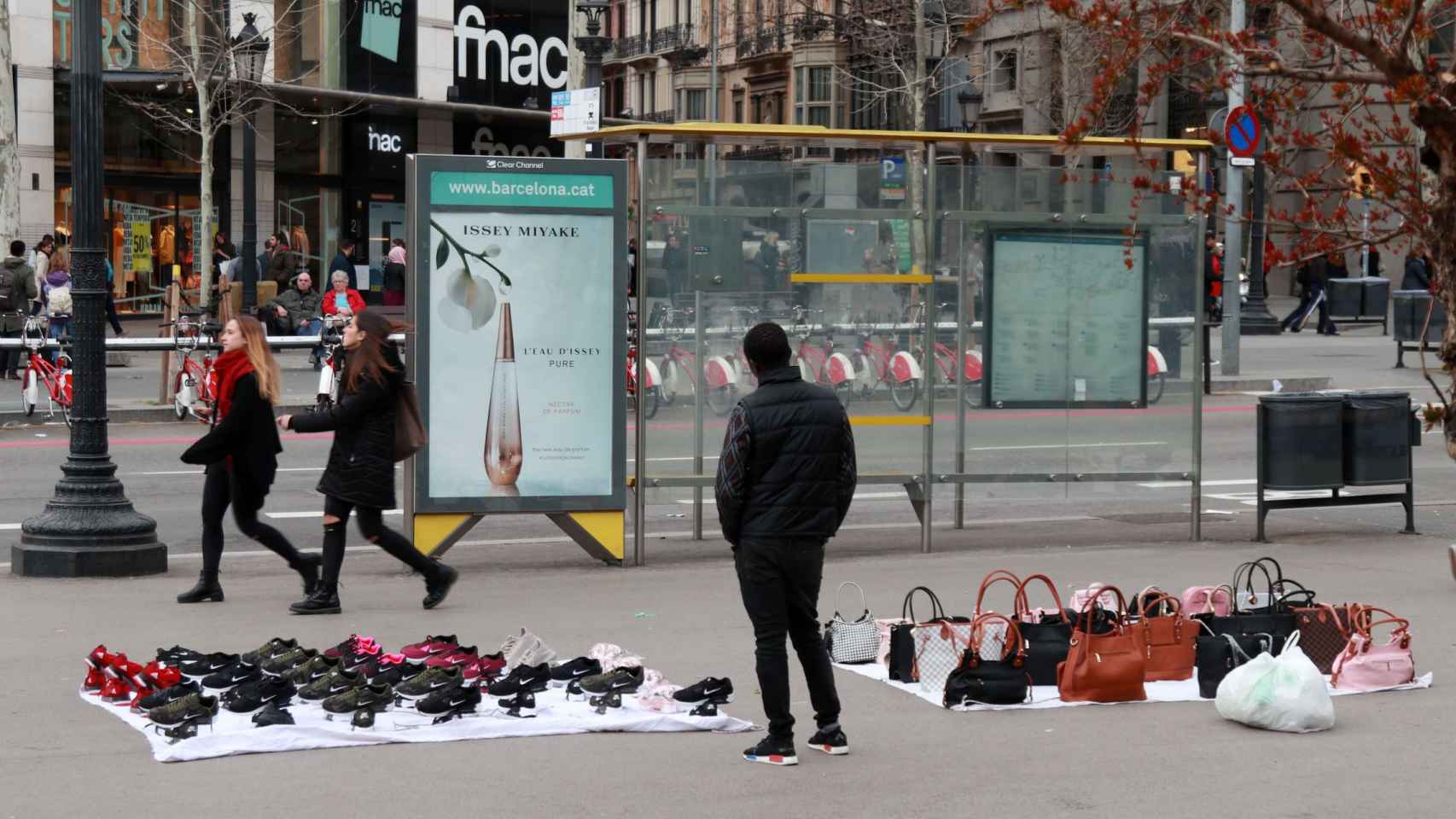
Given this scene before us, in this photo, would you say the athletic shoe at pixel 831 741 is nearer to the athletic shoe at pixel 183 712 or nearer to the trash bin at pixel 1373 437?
the athletic shoe at pixel 183 712

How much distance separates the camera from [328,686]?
7.16 meters

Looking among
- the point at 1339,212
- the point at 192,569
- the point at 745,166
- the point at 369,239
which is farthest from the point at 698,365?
the point at 369,239

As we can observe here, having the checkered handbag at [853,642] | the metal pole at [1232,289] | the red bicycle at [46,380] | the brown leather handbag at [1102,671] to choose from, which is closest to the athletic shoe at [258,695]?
the checkered handbag at [853,642]

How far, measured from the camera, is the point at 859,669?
8.26 metres

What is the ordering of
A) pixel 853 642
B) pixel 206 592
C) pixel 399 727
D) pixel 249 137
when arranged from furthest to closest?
pixel 249 137 < pixel 206 592 < pixel 853 642 < pixel 399 727

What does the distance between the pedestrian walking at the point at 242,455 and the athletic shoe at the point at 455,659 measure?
204 cm

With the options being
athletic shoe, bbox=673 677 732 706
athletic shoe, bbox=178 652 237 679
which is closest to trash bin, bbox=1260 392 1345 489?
athletic shoe, bbox=673 677 732 706

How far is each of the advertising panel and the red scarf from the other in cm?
132

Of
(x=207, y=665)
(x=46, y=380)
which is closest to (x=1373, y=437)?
(x=207, y=665)

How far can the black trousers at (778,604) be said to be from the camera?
6449 millimetres

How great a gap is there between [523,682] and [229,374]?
10.3 feet

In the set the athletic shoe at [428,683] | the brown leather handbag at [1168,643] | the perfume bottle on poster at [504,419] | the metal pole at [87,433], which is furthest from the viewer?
the perfume bottle on poster at [504,419]

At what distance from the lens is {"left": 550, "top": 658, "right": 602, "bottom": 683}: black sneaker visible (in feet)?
25.2

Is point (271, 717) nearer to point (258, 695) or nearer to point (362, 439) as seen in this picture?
point (258, 695)
